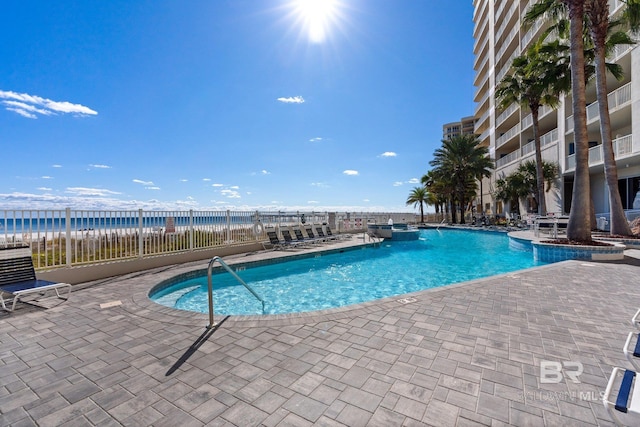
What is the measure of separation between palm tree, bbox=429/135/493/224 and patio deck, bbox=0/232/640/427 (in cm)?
2490

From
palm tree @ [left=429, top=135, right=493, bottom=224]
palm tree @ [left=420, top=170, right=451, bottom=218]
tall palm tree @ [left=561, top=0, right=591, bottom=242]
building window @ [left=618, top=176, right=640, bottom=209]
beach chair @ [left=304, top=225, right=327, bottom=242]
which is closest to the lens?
tall palm tree @ [left=561, top=0, right=591, bottom=242]

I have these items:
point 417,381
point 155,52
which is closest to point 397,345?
point 417,381

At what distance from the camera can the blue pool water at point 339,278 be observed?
17.9ft

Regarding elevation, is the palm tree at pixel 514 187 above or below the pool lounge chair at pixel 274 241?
above

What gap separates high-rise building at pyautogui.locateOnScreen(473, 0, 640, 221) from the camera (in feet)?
42.4

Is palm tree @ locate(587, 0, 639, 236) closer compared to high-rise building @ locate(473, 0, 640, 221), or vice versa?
palm tree @ locate(587, 0, 639, 236)

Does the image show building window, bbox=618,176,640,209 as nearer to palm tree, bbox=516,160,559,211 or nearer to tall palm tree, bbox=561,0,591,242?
palm tree, bbox=516,160,559,211

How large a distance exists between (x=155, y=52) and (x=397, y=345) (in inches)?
441

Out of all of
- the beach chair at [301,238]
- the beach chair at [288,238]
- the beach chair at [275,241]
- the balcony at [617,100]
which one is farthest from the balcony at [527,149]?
the beach chair at [275,241]

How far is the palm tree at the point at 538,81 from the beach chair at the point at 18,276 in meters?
17.7

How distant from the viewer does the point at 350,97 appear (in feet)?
51.6

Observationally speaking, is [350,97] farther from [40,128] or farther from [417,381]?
[417,381]

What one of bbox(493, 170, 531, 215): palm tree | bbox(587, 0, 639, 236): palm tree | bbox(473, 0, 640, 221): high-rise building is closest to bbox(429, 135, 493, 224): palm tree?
bbox(473, 0, 640, 221): high-rise building

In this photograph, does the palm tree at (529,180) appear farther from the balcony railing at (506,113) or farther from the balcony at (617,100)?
the balcony railing at (506,113)
